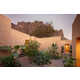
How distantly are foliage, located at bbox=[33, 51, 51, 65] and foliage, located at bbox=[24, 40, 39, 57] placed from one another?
179 mm

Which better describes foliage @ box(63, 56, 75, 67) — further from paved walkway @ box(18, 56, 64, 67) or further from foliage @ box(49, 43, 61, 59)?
foliage @ box(49, 43, 61, 59)

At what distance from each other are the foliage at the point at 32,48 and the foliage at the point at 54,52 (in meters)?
0.61

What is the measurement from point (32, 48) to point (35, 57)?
40 centimetres

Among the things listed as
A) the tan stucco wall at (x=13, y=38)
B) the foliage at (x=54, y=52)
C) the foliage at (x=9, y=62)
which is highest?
the tan stucco wall at (x=13, y=38)

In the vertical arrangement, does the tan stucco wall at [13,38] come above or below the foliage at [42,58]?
above

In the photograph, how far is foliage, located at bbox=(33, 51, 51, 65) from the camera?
536cm

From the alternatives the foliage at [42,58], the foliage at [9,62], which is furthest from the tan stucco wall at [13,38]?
the foliage at [9,62]

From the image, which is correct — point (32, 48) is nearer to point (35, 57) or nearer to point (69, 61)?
point (35, 57)

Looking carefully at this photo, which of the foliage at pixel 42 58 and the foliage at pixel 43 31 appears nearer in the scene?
the foliage at pixel 42 58

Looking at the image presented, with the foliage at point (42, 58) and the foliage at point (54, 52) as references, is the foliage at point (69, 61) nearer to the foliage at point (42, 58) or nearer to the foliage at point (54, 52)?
the foliage at point (54, 52)

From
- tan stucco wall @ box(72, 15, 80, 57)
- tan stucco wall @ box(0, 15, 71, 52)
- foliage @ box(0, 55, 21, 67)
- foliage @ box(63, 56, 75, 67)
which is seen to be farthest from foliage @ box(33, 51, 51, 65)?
tan stucco wall @ box(72, 15, 80, 57)

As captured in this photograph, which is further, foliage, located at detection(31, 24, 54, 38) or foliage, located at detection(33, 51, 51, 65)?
foliage, located at detection(31, 24, 54, 38)

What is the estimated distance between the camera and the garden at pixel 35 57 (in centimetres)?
538
